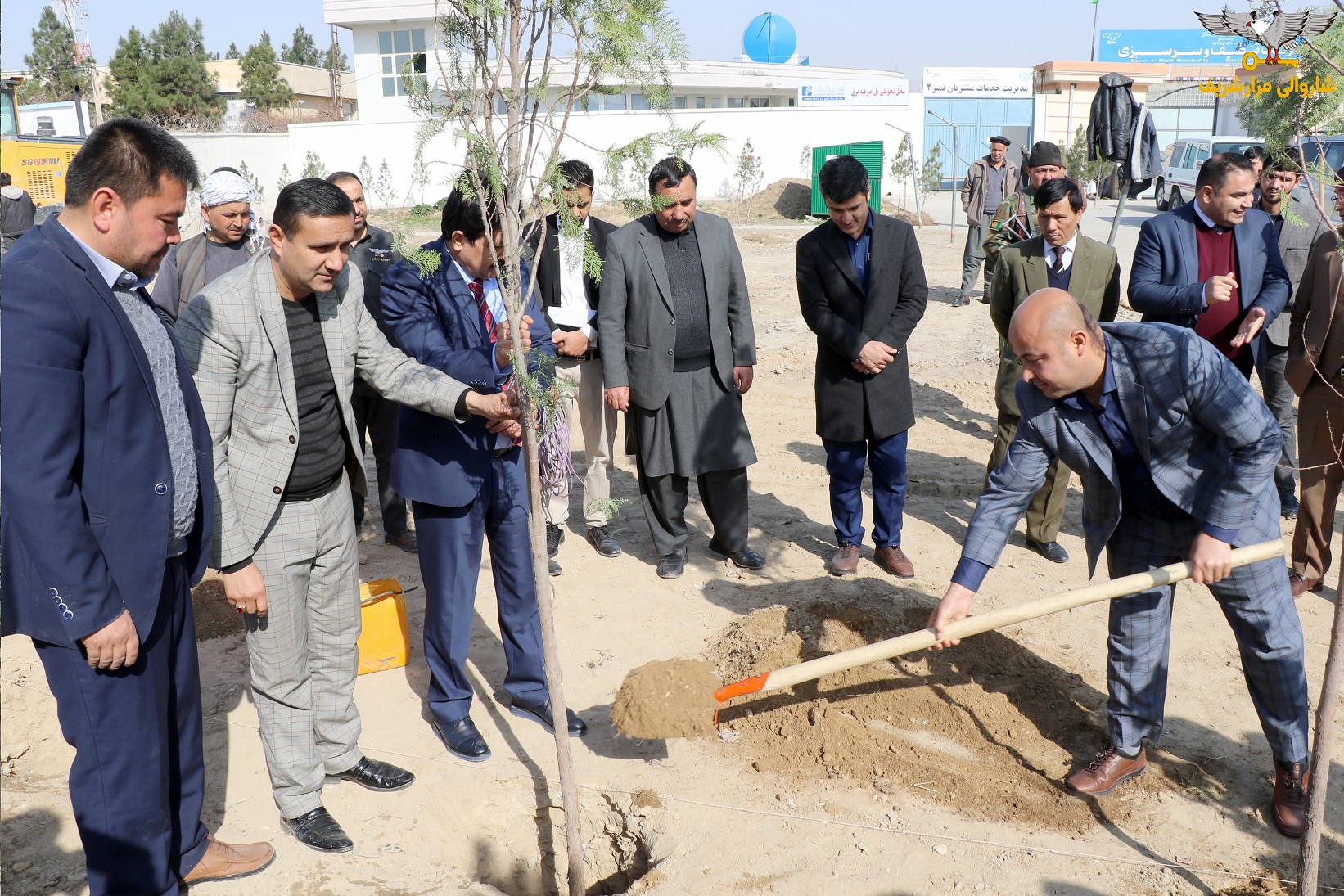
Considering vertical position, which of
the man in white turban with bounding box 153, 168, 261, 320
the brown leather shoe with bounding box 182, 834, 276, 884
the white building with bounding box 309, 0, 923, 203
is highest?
the white building with bounding box 309, 0, 923, 203

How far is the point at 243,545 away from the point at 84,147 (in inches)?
46.5

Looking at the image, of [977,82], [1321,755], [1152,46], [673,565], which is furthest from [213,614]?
[1152,46]

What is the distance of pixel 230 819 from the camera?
10.9ft

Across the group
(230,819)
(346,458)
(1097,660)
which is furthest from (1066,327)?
(230,819)

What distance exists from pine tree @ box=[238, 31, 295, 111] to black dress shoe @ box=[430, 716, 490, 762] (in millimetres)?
40595

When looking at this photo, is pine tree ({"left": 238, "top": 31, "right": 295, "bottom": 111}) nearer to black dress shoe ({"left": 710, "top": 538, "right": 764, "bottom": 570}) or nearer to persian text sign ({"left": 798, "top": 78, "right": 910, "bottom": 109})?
persian text sign ({"left": 798, "top": 78, "right": 910, "bottom": 109})

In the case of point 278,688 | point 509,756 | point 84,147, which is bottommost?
point 509,756

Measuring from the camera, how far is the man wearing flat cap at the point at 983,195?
1160 cm

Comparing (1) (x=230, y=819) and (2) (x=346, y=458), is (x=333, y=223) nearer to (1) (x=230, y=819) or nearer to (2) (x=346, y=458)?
(2) (x=346, y=458)

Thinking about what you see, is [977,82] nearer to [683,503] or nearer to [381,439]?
[683,503]

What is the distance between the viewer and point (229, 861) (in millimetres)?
3004

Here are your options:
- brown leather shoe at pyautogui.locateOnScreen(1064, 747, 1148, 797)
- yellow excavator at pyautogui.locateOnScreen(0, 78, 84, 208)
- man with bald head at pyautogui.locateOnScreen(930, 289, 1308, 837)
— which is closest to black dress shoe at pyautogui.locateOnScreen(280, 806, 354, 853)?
man with bald head at pyautogui.locateOnScreen(930, 289, 1308, 837)

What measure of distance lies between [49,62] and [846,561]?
5189 centimetres

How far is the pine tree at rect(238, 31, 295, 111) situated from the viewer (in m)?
37.7
